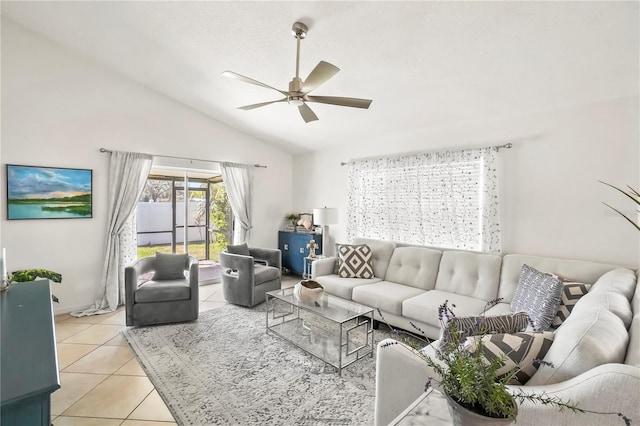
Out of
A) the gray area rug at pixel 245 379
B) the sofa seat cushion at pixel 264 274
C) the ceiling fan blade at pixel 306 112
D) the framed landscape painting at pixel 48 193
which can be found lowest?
the gray area rug at pixel 245 379

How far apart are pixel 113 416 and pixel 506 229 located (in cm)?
379

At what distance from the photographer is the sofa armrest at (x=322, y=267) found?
3.93 metres

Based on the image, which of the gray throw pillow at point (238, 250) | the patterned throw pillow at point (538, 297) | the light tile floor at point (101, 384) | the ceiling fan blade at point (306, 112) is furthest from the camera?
the gray throw pillow at point (238, 250)

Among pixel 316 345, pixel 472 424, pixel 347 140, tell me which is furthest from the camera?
pixel 347 140

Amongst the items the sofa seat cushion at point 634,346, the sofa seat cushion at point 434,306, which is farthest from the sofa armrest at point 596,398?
the sofa seat cushion at point 434,306

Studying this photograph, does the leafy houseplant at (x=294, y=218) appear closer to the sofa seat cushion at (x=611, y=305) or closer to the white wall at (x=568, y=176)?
the white wall at (x=568, y=176)

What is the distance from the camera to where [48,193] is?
3.49m

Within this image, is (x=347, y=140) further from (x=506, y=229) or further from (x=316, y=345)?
(x=316, y=345)

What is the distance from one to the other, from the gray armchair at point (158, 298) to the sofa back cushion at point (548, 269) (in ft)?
10.7

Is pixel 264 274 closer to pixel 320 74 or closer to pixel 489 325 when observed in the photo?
pixel 320 74

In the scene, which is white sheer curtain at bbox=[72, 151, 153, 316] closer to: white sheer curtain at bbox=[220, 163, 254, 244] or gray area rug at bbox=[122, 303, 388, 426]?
gray area rug at bbox=[122, 303, 388, 426]

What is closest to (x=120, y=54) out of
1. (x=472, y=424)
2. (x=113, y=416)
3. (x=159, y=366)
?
(x=159, y=366)

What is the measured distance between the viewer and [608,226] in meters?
2.66

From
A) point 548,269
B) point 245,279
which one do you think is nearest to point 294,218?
point 245,279
